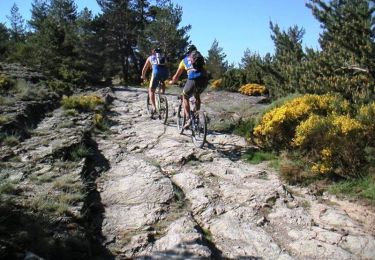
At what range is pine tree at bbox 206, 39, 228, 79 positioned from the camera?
3088 cm

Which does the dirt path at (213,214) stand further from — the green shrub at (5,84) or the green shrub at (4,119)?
the green shrub at (5,84)

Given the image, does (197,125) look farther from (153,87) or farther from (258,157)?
(153,87)

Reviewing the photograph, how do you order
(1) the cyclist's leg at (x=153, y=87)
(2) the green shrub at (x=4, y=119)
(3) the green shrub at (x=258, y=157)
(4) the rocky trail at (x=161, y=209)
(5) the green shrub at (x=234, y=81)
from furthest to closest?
(5) the green shrub at (x=234, y=81) < (1) the cyclist's leg at (x=153, y=87) < (2) the green shrub at (x=4, y=119) < (3) the green shrub at (x=258, y=157) < (4) the rocky trail at (x=161, y=209)

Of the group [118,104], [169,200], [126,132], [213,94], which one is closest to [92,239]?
[169,200]

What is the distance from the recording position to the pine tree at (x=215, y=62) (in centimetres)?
3088

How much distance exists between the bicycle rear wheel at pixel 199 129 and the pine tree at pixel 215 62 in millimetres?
19627

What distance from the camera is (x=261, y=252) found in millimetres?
4949

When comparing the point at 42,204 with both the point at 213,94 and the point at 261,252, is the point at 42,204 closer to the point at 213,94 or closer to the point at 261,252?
the point at 261,252

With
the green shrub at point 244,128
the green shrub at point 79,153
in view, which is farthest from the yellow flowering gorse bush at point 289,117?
the green shrub at point 79,153

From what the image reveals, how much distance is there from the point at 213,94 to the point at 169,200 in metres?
12.4

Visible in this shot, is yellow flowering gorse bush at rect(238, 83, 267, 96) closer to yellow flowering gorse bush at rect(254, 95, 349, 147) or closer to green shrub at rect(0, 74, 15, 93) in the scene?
yellow flowering gorse bush at rect(254, 95, 349, 147)

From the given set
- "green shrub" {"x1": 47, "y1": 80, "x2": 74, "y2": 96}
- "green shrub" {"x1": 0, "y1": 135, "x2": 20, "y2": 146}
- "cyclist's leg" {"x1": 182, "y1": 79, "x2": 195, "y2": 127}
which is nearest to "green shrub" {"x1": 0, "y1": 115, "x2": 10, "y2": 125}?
"green shrub" {"x1": 0, "y1": 135, "x2": 20, "y2": 146}

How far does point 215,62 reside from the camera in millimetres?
33500

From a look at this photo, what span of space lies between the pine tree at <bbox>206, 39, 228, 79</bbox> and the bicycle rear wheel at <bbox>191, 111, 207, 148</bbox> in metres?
19.6
